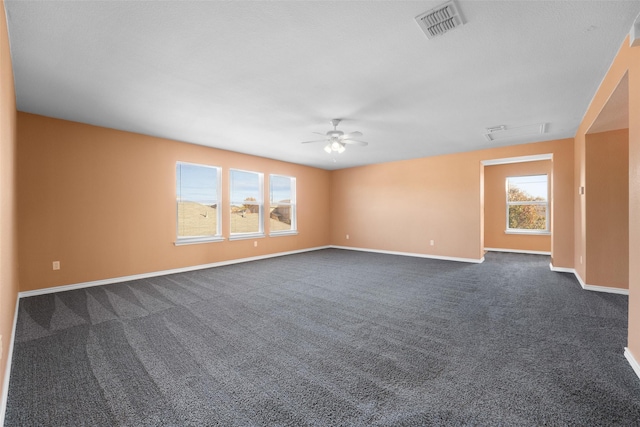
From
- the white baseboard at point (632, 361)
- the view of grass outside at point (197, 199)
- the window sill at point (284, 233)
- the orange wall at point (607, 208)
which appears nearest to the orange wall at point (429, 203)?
the orange wall at point (607, 208)

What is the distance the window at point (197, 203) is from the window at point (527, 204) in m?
7.63

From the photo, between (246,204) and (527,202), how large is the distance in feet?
24.1

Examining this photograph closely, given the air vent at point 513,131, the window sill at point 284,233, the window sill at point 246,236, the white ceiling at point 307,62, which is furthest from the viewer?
the window sill at point 284,233

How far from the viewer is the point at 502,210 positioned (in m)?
7.57

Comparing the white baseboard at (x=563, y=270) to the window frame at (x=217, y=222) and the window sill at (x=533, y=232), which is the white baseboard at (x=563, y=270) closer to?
the window sill at (x=533, y=232)

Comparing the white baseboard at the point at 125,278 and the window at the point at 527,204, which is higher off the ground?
the window at the point at 527,204

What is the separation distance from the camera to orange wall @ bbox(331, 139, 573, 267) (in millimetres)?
5062

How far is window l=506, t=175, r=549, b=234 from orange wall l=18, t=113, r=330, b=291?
7624 millimetres

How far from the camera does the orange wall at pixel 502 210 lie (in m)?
7.04

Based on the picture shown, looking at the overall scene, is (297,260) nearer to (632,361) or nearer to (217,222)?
(217,222)

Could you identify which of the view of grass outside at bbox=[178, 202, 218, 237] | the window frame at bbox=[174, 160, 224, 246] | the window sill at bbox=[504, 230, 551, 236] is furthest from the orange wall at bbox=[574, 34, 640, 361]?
the view of grass outside at bbox=[178, 202, 218, 237]

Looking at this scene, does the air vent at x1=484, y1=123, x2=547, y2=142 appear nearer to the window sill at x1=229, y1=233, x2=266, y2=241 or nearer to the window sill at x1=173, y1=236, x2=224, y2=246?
the window sill at x1=229, y1=233, x2=266, y2=241

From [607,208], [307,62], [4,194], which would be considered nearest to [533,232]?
[607,208]

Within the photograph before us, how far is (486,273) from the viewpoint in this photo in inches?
195
